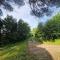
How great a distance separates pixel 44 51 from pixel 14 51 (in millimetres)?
351

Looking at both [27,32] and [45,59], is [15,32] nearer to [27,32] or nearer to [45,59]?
[27,32]

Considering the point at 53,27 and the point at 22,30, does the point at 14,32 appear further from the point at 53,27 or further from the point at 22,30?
the point at 53,27

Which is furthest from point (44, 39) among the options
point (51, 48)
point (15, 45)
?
point (15, 45)

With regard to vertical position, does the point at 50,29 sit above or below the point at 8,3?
below

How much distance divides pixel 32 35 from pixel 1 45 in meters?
0.39

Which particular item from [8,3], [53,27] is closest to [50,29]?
[53,27]

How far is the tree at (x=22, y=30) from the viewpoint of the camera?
5.88 feet

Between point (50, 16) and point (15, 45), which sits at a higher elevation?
point (50, 16)

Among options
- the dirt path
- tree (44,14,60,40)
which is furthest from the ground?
tree (44,14,60,40)

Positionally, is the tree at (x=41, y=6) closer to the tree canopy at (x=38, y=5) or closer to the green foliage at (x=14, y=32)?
the tree canopy at (x=38, y=5)

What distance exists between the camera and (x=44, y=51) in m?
1.74

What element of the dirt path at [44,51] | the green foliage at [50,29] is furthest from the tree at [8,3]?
the dirt path at [44,51]

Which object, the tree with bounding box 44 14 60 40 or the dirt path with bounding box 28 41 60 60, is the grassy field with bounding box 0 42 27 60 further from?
the tree with bounding box 44 14 60 40

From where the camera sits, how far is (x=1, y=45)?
1.80 m
